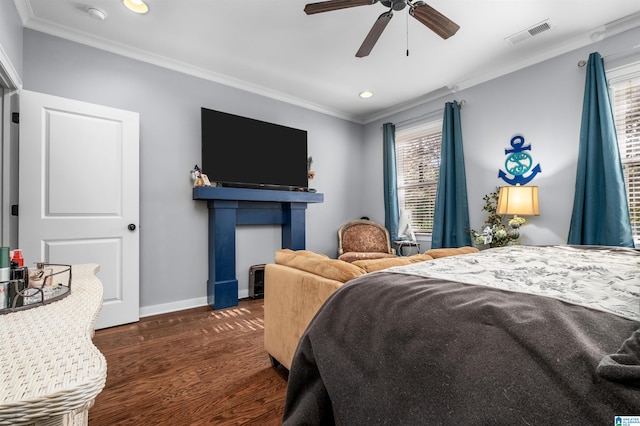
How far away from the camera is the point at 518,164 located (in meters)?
3.25

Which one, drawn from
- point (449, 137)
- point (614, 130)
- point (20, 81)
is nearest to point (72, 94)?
point (20, 81)

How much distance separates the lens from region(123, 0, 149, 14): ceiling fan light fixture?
2322 millimetres

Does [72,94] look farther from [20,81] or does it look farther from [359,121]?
[359,121]

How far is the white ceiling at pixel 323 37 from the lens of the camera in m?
2.41

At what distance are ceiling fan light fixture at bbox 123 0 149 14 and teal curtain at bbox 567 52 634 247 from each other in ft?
12.9

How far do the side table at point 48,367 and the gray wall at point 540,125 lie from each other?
368cm

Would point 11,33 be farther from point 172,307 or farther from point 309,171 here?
point 309,171

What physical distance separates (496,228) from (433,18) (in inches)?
87.2

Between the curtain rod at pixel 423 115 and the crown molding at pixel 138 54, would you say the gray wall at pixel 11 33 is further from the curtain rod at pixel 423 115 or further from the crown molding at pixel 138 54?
the curtain rod at pixel 423 115

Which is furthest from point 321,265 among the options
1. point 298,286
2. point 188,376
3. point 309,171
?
point 309,171

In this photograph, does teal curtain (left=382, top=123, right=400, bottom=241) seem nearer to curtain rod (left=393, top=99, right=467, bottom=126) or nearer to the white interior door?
curtain rod (left=393, top=99, right=467, bottom=126)

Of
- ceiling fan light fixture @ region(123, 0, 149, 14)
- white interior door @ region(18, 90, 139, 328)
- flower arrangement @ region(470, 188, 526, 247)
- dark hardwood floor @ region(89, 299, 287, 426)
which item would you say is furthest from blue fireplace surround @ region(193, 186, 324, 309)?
flower arrangement @ region(470, 188, 526, 247)

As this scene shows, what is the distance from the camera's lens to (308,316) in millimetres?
1573

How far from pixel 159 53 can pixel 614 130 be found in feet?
14.4
